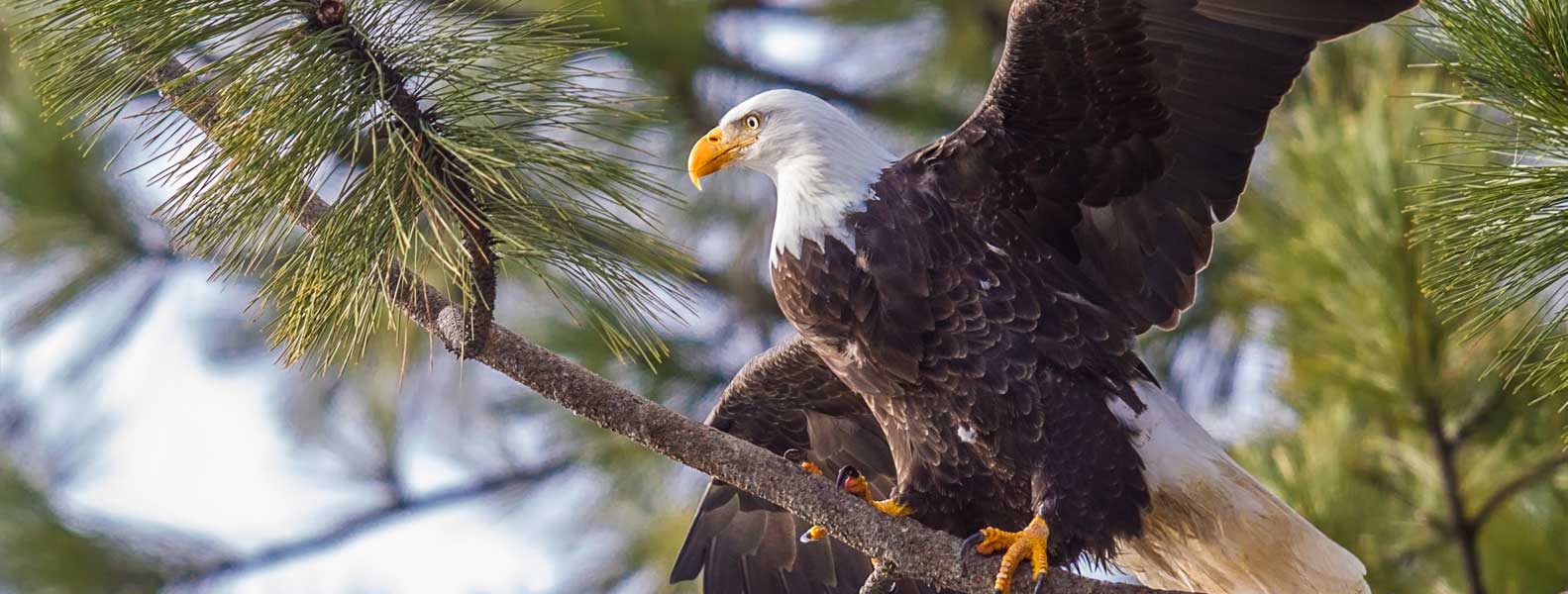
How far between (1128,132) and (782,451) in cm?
128

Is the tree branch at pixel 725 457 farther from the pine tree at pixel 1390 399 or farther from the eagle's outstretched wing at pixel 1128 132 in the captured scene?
the pine tree at pixel 1390 399

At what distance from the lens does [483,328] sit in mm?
2211

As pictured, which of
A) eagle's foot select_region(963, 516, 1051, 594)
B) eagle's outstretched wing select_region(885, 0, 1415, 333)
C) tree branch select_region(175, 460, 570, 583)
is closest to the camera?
eagle's foot select_region(963, 516, 1051, 594)

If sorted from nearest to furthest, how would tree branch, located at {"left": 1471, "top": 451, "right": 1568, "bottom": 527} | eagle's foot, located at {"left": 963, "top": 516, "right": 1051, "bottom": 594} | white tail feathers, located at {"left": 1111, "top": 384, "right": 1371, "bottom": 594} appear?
eagle's foot, located at {"left": 963, "top": 516, "right": 1051, "bottom": 594}, white tail feathers, located at {"left": 1111, "top": 384, "right": 1371, "bottom": 594}, tree branch, located at {"left": 1471, "top": 451, "right": 1568, "bottom": 527}

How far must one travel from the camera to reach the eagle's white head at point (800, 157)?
2.84m

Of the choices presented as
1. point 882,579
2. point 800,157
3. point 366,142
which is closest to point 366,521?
point 800,157

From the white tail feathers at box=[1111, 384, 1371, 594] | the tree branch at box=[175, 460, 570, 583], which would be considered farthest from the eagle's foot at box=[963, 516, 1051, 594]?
the tree branch at box=[175, 460, 570, 583]

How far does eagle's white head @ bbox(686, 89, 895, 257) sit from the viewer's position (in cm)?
284

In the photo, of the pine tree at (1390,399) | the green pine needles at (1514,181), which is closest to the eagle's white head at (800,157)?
the green pine needles at (1514,181)

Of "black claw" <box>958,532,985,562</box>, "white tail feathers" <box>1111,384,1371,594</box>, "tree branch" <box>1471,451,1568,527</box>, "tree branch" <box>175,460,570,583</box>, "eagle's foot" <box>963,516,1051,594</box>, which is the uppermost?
"black claw" <box>958,532,985,562</box>

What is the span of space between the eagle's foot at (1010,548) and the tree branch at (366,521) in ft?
11.3

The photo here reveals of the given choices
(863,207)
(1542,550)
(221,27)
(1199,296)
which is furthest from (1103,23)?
(1199,296)

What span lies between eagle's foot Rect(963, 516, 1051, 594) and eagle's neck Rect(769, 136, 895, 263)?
1.84ft

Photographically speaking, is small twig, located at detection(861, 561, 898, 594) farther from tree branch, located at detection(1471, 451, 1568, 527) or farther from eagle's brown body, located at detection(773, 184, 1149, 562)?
tree branch, located at detection(1471, 451, 1568, 527)
